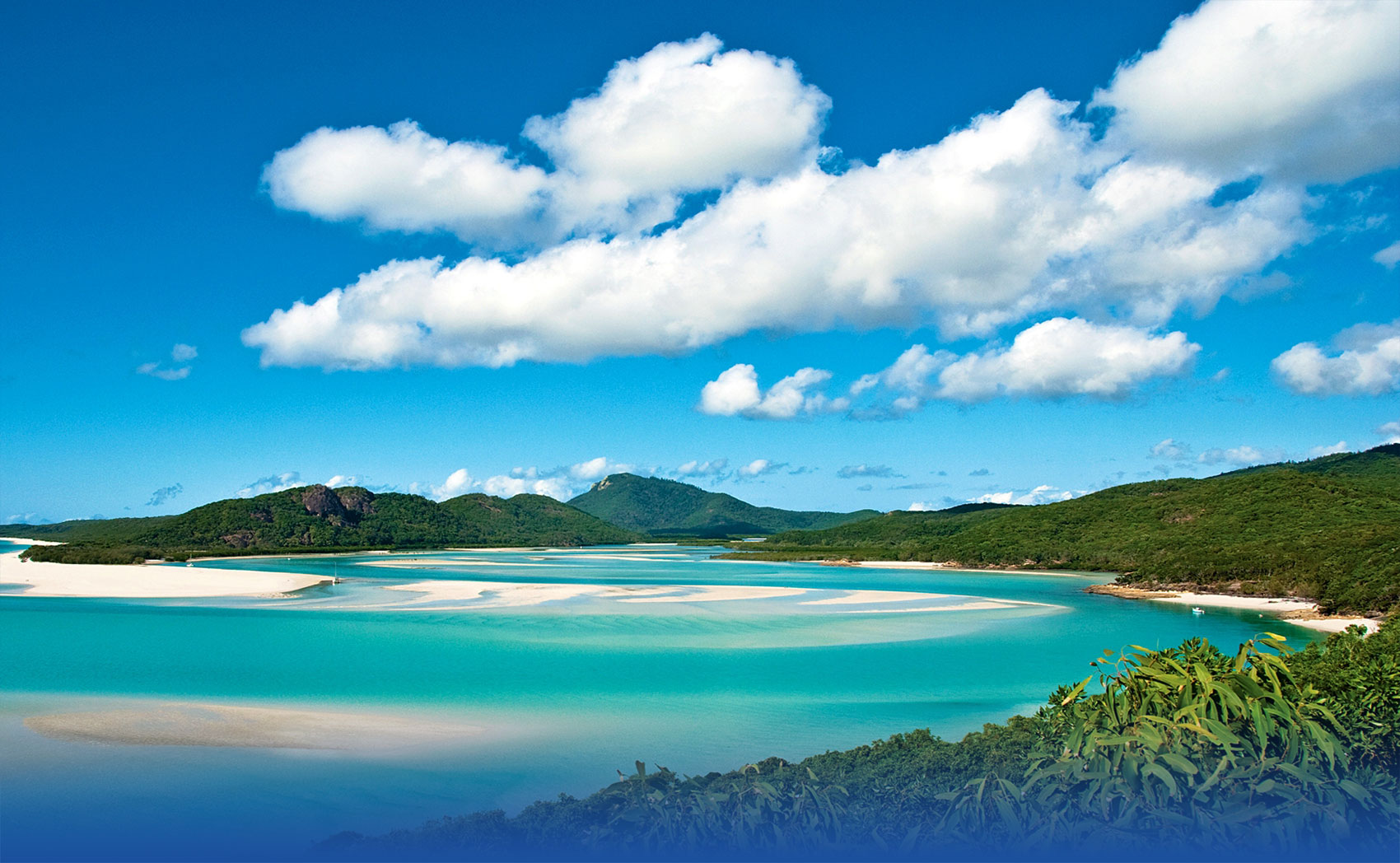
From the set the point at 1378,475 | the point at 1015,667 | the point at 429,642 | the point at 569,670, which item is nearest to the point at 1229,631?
the point at 1015,667

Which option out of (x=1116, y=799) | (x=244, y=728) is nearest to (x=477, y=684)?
(x=244, y=728)

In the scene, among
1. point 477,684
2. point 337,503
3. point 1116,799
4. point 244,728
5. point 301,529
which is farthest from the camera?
point 337,503

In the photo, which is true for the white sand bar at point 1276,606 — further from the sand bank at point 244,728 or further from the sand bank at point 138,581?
the sand bank at point 138,581

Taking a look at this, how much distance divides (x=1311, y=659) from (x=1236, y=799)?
623 centimetres

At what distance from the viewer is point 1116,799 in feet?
19.4

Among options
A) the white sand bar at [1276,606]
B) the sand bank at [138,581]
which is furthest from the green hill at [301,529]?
the white sand bar at [1276,606]

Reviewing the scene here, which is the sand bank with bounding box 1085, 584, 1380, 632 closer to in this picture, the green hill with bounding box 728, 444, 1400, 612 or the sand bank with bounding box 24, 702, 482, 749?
the green hill with bounding box 728, 444, 1400, 612

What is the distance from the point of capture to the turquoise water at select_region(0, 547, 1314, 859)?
446 inches

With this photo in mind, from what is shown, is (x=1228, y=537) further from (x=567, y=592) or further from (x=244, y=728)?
(x=244, y=728)

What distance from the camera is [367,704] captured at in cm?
1808

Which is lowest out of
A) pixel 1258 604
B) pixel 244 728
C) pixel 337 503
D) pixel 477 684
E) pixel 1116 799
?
pixel 1258 604

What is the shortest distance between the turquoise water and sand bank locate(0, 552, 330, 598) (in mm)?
4160

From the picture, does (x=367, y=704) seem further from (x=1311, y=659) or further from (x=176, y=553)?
(x=176, y=553)

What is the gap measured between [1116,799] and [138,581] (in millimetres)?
64069
